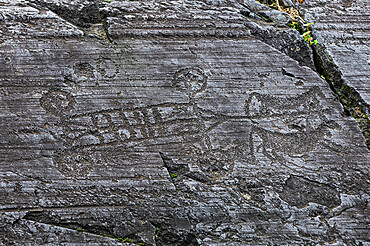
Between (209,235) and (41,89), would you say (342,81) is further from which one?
(41,89)

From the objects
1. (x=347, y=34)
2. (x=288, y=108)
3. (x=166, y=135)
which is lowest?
(x=166, y=135)

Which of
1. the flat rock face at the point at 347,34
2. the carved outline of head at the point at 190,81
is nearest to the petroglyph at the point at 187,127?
the carved outline of head at the point at 190,81

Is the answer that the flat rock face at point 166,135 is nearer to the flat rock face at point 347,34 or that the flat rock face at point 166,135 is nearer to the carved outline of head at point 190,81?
the carved outline of head at point 190,81

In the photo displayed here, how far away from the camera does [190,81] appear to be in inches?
94.0

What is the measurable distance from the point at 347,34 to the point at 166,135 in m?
1.61

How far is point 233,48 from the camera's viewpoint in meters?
2.50

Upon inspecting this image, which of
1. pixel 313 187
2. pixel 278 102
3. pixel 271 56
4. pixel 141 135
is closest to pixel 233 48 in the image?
pixel 271 56

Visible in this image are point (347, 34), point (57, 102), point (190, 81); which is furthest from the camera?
point (347, 34)

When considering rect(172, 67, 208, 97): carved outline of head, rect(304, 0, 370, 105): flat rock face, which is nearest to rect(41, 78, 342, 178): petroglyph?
rect(172, 67, 208, 97): carved outline of head

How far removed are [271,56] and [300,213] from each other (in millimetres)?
1093

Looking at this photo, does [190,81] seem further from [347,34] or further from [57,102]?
[347,34]

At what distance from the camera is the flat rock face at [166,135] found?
82.0 inches

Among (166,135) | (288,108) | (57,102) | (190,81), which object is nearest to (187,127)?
(166,135)

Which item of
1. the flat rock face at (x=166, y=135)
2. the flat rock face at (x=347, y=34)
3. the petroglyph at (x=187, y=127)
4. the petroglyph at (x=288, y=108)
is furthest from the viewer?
the flat rock face at (x=347, y=34)
